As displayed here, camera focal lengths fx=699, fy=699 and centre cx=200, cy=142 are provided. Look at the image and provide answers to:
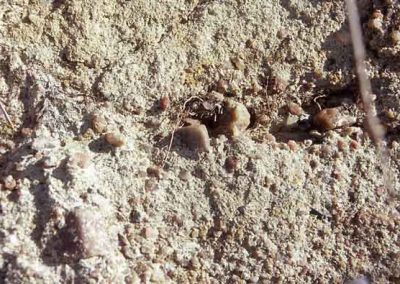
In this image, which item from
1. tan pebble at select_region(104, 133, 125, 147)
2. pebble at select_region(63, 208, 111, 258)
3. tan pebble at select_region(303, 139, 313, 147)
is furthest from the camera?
tan pebble at select_region(303, 139, 313, 147)

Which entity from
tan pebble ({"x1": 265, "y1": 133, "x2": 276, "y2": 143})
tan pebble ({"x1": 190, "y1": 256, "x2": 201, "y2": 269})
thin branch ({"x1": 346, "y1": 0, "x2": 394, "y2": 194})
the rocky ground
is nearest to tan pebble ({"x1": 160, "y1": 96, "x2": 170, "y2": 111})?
the rocky ground

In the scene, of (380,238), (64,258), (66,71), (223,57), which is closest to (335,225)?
(380,238)

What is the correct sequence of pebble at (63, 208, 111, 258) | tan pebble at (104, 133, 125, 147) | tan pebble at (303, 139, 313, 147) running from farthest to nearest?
tan pebble at (303, 139, 313, 147) → tan pebble at (104, 133, 125, 147) → pebble at (63, 208, 111, 258)

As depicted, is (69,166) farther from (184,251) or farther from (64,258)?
(184,251)

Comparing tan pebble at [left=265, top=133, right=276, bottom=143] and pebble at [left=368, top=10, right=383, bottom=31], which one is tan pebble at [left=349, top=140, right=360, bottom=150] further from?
pebble at [left=368, top=10, right=383, bottom=31]

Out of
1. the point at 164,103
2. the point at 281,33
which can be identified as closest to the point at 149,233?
the point at 164,103

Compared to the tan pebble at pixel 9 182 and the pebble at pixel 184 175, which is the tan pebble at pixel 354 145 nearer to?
the pebble at pixel 184 175

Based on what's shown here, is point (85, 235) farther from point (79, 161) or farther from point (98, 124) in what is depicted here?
point (98, 124)

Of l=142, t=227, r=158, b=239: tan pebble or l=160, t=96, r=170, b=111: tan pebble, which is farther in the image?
l=160, t=96, r=170, b=111: tan pebble

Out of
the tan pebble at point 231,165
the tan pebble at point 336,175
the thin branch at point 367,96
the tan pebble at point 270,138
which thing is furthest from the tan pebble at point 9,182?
the thin branch at point 367,96
